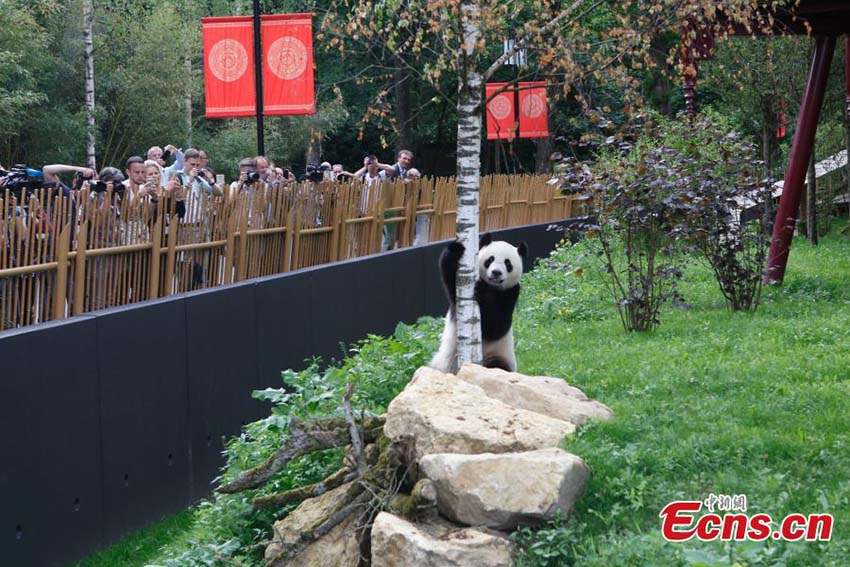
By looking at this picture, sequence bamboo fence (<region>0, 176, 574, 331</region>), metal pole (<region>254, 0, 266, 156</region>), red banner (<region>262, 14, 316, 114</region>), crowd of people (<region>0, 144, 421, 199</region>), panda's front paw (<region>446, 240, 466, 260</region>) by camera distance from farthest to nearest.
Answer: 1. red banner (<region>262, 14, 316, 114</region>)
2. metal pole (<region>254, 0, 266, 156</region>)
3. crowd of people (<region>0, 144, 421, 199</region>)
4. panda's front paw (<region>446, 240, 466, 260</region>)
5. bamboo fence (<region>0, 176, 574, 331</region>)

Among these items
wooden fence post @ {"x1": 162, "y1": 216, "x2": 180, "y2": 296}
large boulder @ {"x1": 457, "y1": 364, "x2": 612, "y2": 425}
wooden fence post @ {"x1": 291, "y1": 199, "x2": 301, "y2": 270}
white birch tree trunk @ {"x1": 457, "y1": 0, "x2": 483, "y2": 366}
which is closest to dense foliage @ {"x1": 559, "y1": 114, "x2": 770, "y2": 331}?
white birch tree trunk @ {"x1": 457, "y1": 0, "x2": 483, "y2": 366}

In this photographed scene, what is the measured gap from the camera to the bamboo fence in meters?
A: 7.51

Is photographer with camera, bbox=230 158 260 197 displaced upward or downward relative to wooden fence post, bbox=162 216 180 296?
upward

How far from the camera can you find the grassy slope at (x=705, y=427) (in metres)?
5.18

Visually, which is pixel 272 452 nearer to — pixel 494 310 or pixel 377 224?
pixel 494 310

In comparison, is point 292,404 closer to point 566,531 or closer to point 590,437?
point 590,437

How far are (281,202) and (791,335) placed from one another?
5108 millimetres

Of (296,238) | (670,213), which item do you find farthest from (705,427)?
(296,238)

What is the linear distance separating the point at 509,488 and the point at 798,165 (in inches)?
350

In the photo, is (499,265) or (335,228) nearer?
(499,265)

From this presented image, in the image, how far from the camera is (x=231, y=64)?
1692cm

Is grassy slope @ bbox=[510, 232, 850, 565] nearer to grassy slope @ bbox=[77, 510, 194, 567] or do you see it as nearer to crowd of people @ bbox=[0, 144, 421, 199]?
grassy slope @ bbox=[77, 510, 194, 567]

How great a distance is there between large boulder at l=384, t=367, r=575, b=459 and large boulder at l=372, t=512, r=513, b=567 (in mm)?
571

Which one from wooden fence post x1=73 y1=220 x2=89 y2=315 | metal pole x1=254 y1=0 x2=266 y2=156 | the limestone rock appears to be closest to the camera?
the limestone rock
